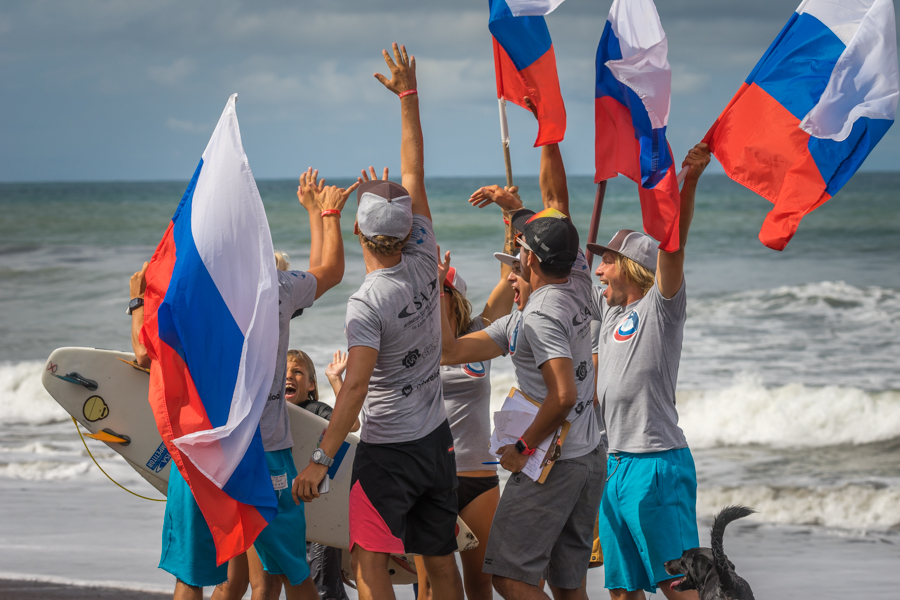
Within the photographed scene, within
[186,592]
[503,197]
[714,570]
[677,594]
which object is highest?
[503,197]

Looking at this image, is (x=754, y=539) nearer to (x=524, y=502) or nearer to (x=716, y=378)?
(x=524, y=502)

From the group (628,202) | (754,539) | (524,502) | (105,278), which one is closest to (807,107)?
(524,502)

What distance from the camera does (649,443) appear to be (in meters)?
3.41

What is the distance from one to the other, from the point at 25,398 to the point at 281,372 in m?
8.72

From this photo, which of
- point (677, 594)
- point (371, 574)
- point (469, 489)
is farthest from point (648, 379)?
point (371, 574)

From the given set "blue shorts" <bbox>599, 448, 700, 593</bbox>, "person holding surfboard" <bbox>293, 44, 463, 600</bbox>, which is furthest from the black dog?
"person holding surfboard" <bbox>293, 44, 463, 600</bbox>

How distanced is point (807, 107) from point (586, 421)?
4.97 feet

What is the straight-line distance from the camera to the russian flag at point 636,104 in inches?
134

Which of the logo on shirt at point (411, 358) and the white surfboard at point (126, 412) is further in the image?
the white surfboard at point (126, 412)

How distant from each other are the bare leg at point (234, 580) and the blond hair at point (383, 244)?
1582 millimetres

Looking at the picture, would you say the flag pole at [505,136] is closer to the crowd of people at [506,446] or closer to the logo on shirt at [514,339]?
the crowd of people at [506,446]

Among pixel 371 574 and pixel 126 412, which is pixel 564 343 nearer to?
pixel 371 574

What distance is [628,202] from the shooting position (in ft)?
141

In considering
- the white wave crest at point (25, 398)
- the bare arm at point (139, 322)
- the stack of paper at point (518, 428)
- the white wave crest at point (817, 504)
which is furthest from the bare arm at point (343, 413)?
the white wave crest at point (25, 398)
